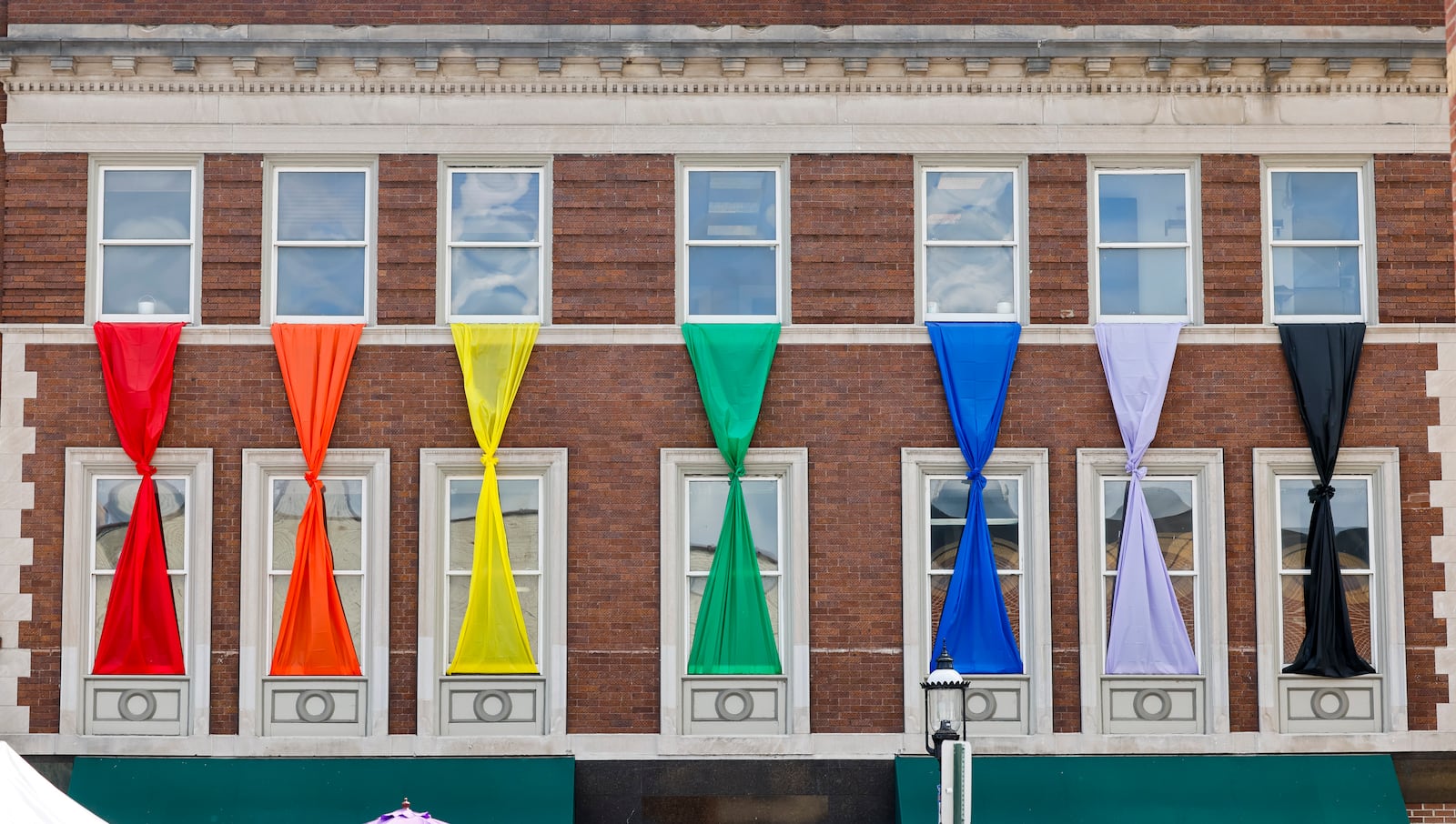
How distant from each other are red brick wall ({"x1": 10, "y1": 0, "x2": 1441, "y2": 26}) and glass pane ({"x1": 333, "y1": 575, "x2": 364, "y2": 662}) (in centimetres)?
606

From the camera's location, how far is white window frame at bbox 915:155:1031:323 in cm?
1692

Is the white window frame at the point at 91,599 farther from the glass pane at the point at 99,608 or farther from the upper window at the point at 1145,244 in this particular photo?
the upper window at the point at 1145,244

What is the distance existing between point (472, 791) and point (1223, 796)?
7.72 meters

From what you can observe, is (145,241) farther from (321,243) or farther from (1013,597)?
(1013,597)

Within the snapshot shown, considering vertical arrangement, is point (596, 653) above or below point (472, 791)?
above

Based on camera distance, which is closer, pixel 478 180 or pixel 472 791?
pixel 472 791

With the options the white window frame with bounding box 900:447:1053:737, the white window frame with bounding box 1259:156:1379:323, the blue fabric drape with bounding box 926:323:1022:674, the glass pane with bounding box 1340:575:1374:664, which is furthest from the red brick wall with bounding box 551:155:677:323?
the glass pane with bounding box 1340:575:1374:664

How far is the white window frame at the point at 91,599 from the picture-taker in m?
16.4

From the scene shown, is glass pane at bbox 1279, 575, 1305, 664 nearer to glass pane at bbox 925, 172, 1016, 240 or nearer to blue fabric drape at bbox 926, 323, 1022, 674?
blue fabric drape at bbox 926, 323, 1022, 674

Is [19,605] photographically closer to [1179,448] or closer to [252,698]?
[252,698]

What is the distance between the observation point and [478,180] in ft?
56.1

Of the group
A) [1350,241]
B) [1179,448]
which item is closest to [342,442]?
[1179,448]

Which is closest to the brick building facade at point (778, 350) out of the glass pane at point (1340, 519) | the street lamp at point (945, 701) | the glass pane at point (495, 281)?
the glass pane at point (1340, 519)

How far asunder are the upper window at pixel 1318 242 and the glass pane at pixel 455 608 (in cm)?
921
